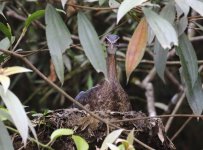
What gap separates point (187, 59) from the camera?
1261 millimetres

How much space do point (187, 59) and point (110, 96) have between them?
0.63 meters

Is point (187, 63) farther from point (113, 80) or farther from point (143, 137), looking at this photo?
point (113, 80)

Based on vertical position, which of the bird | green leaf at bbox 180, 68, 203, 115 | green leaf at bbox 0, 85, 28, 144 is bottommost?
the bird

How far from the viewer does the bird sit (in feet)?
6.04

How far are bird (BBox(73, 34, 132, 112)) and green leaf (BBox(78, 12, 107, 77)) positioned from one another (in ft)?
2.18

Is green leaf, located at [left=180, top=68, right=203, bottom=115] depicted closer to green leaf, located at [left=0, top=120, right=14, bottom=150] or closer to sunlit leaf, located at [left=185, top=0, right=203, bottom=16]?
sunlit leaf, located at [left=185, top=0, right=203, bottom=16]

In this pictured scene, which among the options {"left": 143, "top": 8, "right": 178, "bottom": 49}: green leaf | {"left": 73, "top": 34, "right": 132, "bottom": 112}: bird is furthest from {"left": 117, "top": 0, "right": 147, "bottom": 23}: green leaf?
{"left": 73, "top": 34, "right": 132, "bottom": 112}: bird

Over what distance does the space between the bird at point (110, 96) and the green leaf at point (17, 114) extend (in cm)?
81

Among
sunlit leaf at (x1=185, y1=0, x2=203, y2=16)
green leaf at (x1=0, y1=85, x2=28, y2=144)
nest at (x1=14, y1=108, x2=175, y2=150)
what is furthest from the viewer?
nest at (x1=14, y1=108, x2=175, y2=150)

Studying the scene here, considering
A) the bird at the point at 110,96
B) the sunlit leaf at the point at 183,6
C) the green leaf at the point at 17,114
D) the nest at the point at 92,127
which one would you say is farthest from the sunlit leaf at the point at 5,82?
the bird at the point at 110,96

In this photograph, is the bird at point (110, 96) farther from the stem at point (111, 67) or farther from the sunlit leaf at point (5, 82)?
the sunlit leaf at point (5, 82)

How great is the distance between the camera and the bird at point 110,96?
1.84 m

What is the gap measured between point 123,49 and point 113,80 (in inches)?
34.6

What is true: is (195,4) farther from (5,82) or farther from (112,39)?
(112,39)
